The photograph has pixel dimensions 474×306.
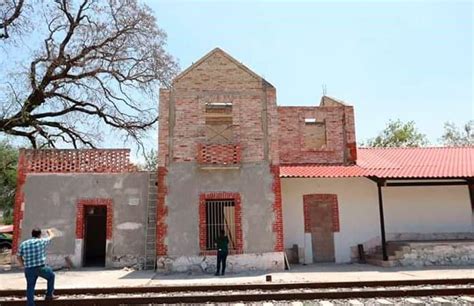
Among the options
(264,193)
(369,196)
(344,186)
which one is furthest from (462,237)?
(264,193)

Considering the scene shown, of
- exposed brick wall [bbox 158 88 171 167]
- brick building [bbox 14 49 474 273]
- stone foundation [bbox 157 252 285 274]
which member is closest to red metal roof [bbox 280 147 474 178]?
brick building [bbox 14 49 474 273]

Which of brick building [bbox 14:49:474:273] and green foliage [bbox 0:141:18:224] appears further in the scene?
green foliage [bbox 0:141:18:224]

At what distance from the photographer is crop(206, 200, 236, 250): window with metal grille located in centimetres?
1432

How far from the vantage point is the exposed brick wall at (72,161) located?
1547cm

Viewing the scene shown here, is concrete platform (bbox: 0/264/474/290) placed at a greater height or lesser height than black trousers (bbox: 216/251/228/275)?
lesser

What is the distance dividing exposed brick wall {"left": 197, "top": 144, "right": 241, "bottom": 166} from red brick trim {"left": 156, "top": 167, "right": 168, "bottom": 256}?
151 centimetres

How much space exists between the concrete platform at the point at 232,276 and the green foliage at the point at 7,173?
53.7 feet

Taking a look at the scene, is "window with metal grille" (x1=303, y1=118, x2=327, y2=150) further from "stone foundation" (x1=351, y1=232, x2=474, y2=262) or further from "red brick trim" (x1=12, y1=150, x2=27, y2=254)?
"red brick trim" (x1=12, y1=150, x2=27, y2=254)

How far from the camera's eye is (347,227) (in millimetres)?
16469

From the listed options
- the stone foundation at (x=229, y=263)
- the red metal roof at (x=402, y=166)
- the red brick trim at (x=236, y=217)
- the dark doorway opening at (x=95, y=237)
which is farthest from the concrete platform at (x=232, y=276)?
the dark doorway opening at (x=95, y=237)

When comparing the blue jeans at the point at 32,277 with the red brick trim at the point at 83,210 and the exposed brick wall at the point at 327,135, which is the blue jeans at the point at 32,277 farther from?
the exposed brick wall at the point at 327,135

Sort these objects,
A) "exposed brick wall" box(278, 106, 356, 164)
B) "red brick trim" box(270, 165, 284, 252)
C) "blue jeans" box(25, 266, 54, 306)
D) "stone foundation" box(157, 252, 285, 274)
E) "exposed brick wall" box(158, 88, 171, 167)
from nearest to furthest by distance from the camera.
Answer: "blue jeans" box(25, 266, 54, 306), "stone foundation" box(157, 252, 285, 274), "red brick trim" box(270, 165, 284, 252), "exposed brick wall" box(158, 88, 171, 167), "exposed brick wall" box(278, 106, 356, 164)

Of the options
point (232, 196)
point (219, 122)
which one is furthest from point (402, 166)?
point (219, 122)

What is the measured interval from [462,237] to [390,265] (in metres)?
4.81
